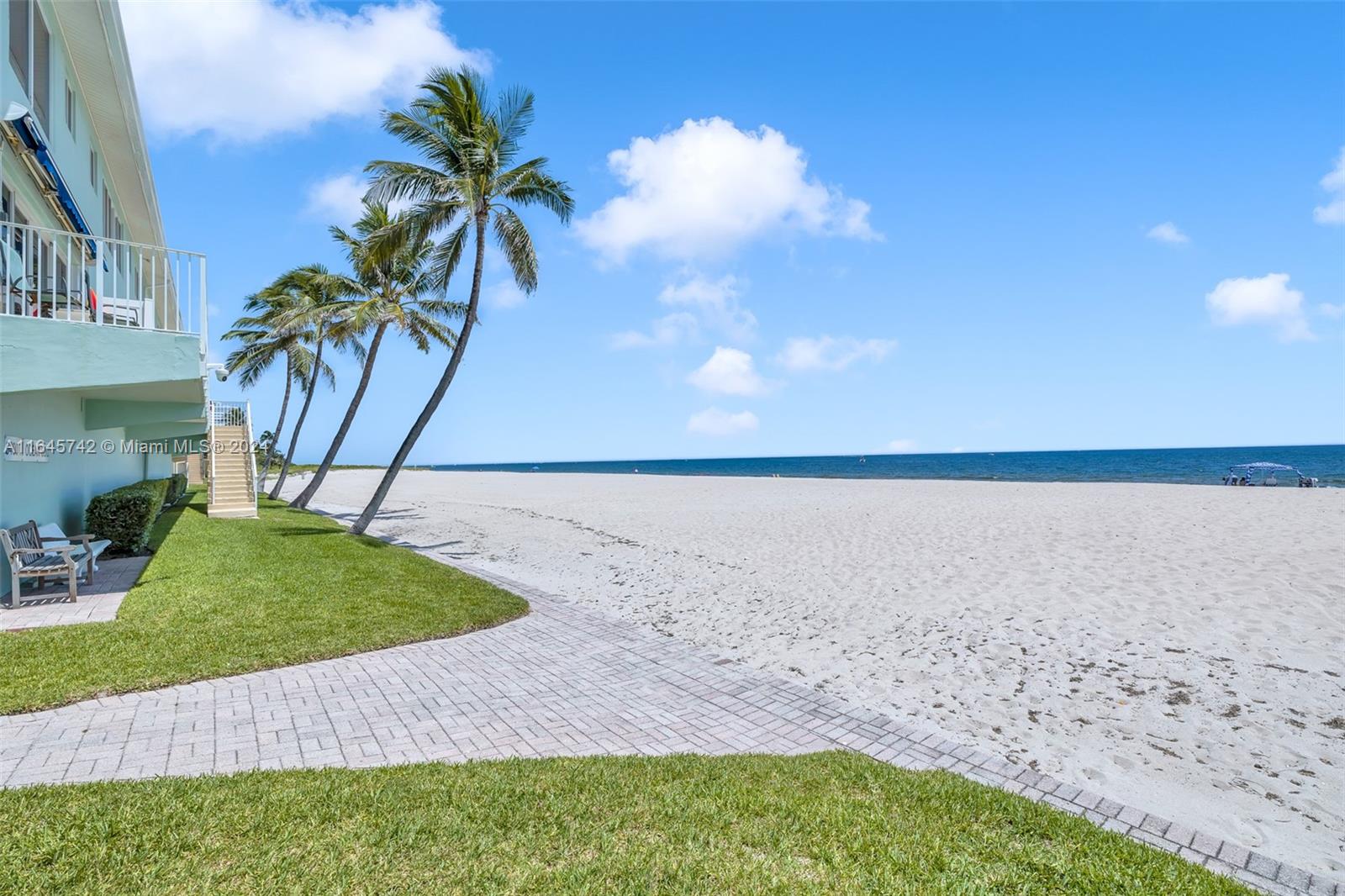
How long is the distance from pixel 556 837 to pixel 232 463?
22778mm

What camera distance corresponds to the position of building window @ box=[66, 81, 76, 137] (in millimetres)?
10164

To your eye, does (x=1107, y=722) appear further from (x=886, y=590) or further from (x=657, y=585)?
(x=657, y=585)

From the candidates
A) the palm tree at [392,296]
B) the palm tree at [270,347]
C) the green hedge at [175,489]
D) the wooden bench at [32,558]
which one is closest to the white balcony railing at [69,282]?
the wooden bench at [32,558]

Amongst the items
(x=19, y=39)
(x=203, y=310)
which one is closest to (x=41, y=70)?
(x=19, y=39)

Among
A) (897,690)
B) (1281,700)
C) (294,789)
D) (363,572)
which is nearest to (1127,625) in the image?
(1281,700)

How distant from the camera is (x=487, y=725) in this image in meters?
5.10

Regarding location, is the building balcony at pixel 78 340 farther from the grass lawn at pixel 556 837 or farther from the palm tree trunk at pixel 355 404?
the palm tree trunk at pixel 355 404

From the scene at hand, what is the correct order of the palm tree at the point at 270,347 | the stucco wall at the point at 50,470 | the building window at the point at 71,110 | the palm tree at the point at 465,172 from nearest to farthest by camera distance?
the stucco wall at the point at 50,470
the building window at the point at 71,110
the palm tree at the point at 465,172
the palm tree at the point at 270,347

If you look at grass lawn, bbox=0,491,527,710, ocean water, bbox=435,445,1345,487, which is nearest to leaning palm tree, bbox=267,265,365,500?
grass lawn, bbox=0,491,527,710

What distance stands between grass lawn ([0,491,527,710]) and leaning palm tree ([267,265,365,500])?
7.96m

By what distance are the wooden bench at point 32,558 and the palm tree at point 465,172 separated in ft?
21.7

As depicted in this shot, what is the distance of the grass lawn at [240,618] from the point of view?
5.76 m

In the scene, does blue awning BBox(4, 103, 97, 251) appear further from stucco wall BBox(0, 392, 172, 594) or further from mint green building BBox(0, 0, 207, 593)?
stucco wall BBox(0, 392, 172, 594)

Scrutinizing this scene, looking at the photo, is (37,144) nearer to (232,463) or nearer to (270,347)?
(232,463)
